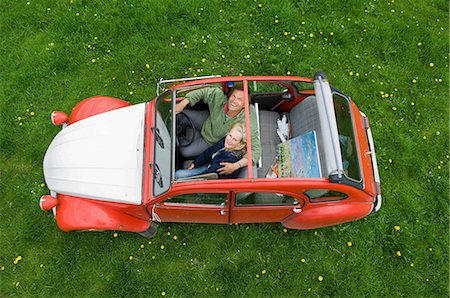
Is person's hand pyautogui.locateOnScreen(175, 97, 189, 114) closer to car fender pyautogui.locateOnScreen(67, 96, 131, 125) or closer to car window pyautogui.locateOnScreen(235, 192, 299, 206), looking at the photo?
car fender pyautogui.locateOnScreen(67, 96, 131, 125)

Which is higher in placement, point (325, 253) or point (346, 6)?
point (346, 6)

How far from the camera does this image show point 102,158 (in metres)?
4.17

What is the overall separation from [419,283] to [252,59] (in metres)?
4.12

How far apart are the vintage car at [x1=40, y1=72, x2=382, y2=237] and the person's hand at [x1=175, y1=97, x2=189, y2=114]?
0.08m

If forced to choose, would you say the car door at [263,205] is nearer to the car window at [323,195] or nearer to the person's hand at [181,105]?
the car window at [323,195]

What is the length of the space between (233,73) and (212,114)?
6.53 feet

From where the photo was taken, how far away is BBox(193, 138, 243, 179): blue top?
3787 mm

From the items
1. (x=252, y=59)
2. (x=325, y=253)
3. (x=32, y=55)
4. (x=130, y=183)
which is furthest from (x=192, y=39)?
(x=325, y=253)

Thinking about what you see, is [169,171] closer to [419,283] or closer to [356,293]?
[356,293]

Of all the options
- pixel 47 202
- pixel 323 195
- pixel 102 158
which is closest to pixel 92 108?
pixel 102 158

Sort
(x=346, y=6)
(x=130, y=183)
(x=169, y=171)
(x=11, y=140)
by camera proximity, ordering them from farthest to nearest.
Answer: (x=346, y=6) → (x=11, y=140) → (x=130, y=183) → (x=169, y=171)

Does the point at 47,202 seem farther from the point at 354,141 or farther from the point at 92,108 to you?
the point at 354,141

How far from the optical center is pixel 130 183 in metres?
4.02

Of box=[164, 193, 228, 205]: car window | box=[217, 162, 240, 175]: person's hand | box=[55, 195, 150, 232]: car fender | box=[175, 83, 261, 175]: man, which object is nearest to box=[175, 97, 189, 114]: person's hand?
box=[175, 83, 261, 175]: man
